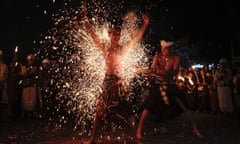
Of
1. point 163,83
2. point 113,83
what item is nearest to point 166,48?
point 163,83

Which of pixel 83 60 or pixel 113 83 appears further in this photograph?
pixel 83 60

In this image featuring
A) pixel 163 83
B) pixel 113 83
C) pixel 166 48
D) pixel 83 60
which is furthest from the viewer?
pixel 83 60

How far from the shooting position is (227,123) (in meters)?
9.28

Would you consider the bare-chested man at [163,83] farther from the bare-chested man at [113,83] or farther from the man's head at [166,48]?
the bare-chested man at [113,83]

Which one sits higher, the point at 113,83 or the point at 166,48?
the point at 166,48

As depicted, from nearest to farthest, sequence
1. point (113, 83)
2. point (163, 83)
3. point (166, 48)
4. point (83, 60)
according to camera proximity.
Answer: point (113, 83), point (163, 83), point (166, 48), point (83, 60)

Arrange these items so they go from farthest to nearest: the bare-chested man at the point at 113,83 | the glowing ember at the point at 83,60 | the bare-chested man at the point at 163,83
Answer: the glowing ember at the point at 83,60 → the bare-chested man at the point at 163,83 → the bare-chested man at the point at 113,83

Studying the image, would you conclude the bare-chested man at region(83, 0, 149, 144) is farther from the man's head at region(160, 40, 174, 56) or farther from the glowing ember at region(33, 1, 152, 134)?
the man's head at region(160, 40, 174, 56)

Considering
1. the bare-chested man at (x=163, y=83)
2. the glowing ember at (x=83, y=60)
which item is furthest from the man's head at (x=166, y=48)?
the glowing ember at (x=83, y=60)

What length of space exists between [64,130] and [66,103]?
5.74m

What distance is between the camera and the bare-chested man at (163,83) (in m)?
6.75

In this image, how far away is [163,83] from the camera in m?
6.74

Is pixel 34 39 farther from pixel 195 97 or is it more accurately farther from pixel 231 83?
pixel 231 83

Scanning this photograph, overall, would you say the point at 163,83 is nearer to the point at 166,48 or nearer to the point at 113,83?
the point at 166,48
